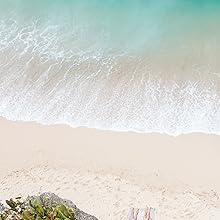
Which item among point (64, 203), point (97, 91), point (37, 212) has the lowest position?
point (37, 212)

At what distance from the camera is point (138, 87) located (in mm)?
15047

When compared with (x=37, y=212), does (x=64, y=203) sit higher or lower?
higher

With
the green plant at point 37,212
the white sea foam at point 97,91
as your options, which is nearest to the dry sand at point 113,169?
the white sea foam at point 97,91

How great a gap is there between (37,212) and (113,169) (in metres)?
3.37

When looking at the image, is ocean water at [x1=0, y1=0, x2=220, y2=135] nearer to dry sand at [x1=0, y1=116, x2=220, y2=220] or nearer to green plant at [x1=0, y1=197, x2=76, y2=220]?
dry sand at [x1=0, y1=116, x2=220, y2=220]

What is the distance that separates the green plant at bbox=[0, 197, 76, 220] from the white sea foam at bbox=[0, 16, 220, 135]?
4.40 metres

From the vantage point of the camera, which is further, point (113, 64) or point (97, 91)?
point (113, 64)

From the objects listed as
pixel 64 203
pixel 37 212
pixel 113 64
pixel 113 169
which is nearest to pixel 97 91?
pixel 113 64

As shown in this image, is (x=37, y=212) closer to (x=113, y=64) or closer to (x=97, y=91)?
(x=97, y=91)

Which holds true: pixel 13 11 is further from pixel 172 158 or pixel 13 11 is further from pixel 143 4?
pixel 172 158

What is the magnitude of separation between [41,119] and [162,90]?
12.0 feet

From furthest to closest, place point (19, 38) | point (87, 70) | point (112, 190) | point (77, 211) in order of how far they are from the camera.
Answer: point (19, 38)
point (87, 70)
point (112, 190)
point (77, 211)

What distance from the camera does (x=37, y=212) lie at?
875 centimetres

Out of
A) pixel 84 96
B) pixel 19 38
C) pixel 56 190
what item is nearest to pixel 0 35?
pixel 19 38
